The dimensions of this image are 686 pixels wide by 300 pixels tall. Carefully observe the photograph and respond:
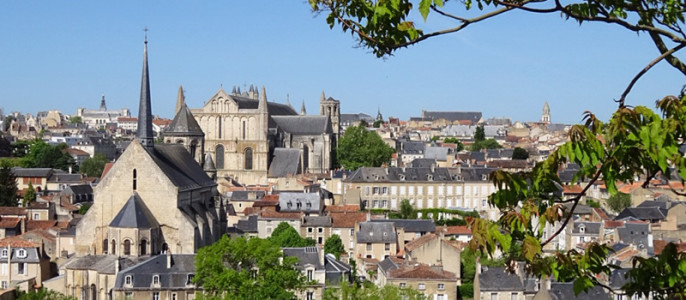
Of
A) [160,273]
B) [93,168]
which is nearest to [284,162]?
[93,168]

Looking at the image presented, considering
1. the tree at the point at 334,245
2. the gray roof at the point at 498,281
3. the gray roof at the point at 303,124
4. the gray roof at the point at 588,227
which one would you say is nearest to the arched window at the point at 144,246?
the tree at the point at 334,245

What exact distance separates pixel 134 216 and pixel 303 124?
5005 cm

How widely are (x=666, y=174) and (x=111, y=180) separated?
125ft

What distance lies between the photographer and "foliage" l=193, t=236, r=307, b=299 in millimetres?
32281

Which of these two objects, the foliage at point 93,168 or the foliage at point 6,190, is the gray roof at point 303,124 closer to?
the foliage at point 93,168

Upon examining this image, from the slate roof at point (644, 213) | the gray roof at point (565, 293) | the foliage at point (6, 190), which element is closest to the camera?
the gray roof at point (565, 293)

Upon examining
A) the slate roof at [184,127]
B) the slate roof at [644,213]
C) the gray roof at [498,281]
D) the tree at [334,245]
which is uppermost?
the slate roof at [184,127]

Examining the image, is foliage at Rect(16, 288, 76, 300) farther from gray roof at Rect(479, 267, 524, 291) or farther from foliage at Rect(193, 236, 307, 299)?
gray roof at Rect(479, 267, 524, 291)

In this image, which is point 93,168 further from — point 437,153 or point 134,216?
point 134,216

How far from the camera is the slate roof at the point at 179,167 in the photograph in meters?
42.5

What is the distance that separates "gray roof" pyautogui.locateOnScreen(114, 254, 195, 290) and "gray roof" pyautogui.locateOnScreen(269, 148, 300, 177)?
137ft

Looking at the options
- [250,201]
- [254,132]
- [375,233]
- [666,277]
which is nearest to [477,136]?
[254,132]

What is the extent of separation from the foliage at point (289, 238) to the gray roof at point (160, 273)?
920 cm

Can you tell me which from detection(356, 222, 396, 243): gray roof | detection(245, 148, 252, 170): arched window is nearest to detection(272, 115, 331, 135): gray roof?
detection(245, 148, 252, 170): arched window
